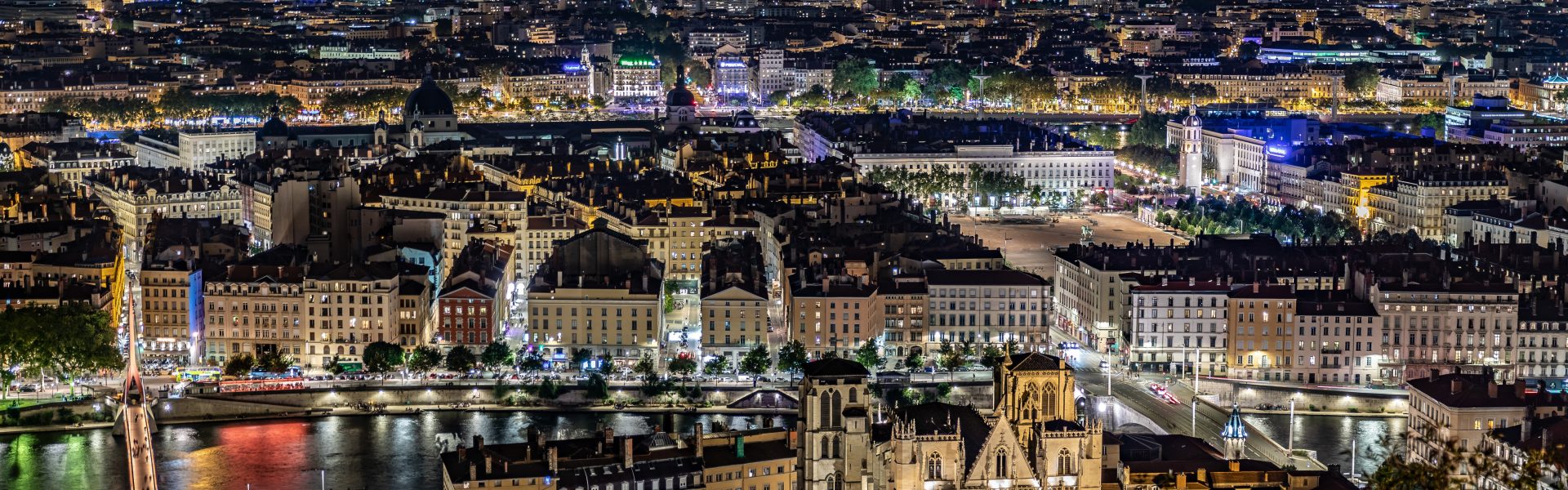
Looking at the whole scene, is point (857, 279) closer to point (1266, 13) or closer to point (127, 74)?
point (127, 74)

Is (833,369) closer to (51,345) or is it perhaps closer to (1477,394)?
(1477,394)

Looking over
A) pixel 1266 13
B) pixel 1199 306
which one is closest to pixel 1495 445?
pixel 1199 306

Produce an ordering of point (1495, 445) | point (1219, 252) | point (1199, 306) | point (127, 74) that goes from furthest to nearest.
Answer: point (127, 74) → point (1219, 252) → point (1199, 306) → point (1495, 445)

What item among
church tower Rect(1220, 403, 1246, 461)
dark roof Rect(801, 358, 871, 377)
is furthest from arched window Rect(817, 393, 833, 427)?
church tower Rect(1220, 403, 1246, 461)

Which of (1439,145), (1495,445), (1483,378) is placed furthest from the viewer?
(1439,145)

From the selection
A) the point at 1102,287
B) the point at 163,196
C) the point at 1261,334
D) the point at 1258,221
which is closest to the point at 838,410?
the point at 1261,334

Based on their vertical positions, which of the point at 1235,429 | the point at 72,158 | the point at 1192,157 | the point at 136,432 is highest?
the point at 72,158
